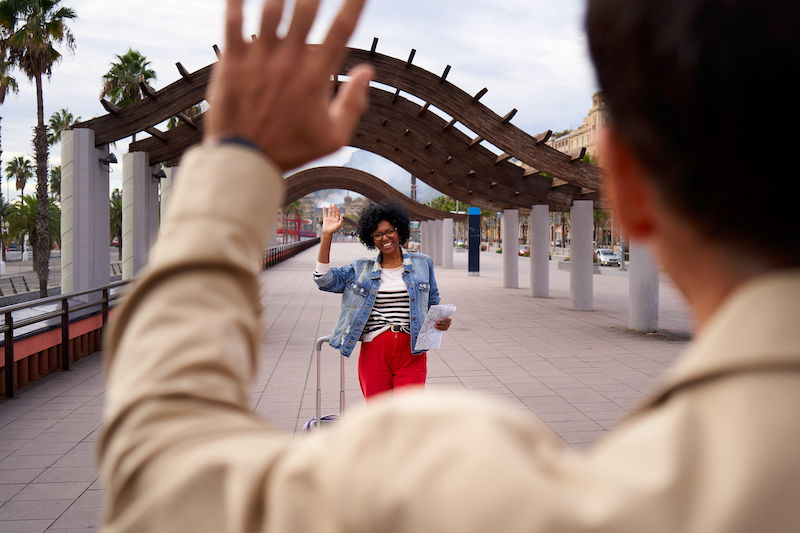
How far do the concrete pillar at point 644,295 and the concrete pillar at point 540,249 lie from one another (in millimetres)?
6332

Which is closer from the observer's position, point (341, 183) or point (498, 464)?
point (498, 464)

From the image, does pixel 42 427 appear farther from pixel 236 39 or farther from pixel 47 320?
pixel 236 39

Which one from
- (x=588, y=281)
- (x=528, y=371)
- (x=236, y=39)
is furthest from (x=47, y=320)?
(x=588, y=281)

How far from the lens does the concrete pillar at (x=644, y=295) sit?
12008mm

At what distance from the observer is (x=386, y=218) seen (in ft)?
17.9

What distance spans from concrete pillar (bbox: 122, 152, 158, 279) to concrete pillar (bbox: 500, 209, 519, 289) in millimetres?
12670

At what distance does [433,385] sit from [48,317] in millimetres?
5095

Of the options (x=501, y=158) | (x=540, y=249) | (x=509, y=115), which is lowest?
(x=540, y=249)

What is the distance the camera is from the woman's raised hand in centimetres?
508

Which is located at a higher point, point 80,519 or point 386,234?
point 386,234

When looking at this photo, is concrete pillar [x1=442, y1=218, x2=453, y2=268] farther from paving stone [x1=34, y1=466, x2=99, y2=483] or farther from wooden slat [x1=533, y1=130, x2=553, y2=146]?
paving stone [x1=34, y1=466, x2=99, y2=483]

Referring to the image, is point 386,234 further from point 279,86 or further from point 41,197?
point 41,197

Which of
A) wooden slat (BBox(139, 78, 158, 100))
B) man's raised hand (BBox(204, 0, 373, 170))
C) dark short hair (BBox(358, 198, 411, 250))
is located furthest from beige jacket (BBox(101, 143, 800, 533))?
wooden slat (BBox(139, 78, 158, 100))

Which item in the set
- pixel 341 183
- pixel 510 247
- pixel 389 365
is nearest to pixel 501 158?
pixel 389 365
